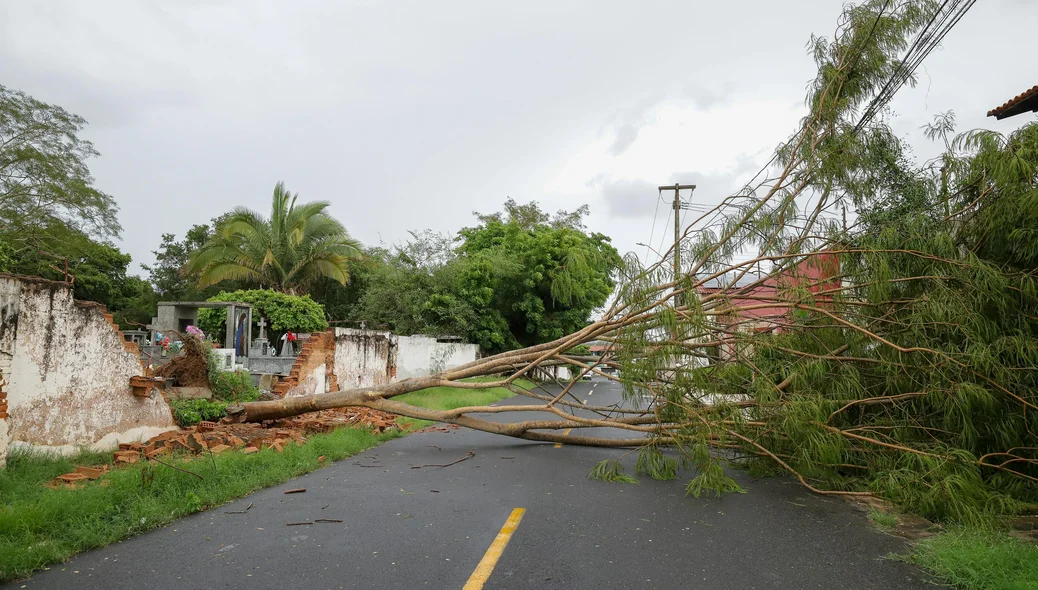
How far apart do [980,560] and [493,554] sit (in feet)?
10.2

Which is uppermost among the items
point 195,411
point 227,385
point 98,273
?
point 98,273

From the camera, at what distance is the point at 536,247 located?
26.7 meters

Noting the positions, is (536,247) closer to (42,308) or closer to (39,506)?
(42,308)

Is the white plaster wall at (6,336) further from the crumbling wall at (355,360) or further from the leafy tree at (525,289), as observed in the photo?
the leafy tree at (525,289)

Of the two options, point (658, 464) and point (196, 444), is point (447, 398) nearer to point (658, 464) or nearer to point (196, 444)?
point (196, 444)

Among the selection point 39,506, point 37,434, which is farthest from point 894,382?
point 37,434

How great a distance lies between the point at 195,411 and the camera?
9.58m

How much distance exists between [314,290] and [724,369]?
89.2 feet

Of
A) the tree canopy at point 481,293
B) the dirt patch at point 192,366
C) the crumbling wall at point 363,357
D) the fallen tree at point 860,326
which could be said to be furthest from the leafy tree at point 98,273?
the fallen tree at point 860,326

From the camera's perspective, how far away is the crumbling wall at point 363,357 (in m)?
14.9

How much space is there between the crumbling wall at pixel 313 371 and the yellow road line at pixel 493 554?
802 centimetres

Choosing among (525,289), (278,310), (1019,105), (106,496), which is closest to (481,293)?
(525,289)

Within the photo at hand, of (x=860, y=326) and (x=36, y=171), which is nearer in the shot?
(x=860, y=326)

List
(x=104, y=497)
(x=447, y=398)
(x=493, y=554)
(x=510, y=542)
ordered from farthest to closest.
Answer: (x=447, y=398) → (x=104, y=497) → (x=510, y=542) → (x=493, y=554)
